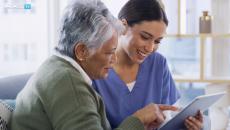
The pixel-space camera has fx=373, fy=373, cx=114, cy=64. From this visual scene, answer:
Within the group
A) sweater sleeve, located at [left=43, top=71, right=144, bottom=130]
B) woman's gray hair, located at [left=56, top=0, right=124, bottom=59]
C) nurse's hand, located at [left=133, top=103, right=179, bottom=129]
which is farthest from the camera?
nurse's hand, located at [left=133, top=103, right=179, bottom=129]

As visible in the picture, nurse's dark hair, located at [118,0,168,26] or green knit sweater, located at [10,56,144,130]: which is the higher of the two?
nurse's dark hair, located at [118,0,168,26]

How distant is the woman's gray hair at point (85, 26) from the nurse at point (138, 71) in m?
0.45

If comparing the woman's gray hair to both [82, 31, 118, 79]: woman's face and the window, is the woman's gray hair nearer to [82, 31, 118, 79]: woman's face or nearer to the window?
[82, 31, 118, 79]: woman's face

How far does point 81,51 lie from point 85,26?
3.2 inches

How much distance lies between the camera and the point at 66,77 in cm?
107

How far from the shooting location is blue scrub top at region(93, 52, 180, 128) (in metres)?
1.66

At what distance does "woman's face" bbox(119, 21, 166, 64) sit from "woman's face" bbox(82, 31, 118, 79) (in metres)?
0.41

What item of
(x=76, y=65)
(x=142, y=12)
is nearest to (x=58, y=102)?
(x=76, y=65)

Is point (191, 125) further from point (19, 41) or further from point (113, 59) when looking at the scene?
point (19, 41)

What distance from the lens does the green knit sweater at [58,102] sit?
3.35 ft

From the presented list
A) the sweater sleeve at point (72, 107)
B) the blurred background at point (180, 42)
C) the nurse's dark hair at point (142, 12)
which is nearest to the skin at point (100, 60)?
the sweater sleeve at point (72, 107)

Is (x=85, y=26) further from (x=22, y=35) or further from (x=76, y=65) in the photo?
(x=22, y=35)

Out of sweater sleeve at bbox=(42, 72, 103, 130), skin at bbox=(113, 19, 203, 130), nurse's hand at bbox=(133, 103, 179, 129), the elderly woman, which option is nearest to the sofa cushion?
the elderly woman

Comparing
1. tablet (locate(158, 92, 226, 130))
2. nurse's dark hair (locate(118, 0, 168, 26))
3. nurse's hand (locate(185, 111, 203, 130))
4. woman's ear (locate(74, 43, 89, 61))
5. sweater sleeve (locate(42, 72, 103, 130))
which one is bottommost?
nurse's hand (locate(185, 111, 203, 130))
